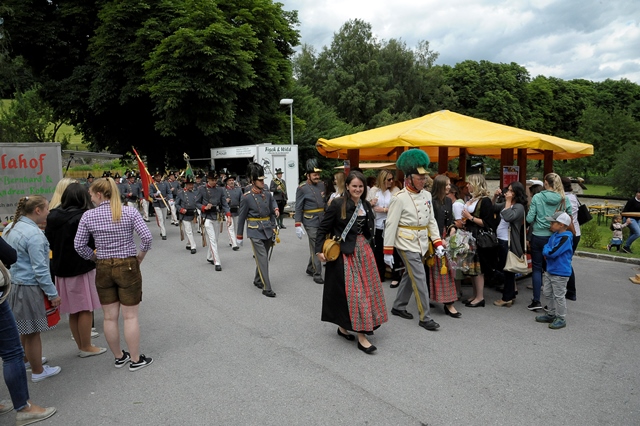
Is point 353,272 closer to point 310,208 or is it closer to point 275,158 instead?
point 310,208

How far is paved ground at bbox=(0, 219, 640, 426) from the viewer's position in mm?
3797

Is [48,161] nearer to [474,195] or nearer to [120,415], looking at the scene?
[120,415]

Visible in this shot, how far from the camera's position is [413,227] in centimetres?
561

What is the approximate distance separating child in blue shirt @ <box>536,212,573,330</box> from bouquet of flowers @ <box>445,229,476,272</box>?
0.94 m

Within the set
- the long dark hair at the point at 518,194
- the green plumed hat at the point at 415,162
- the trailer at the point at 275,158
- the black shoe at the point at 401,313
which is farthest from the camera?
the trailer at the point at 275,158

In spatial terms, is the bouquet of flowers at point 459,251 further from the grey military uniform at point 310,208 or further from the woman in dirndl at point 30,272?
the woman in dirndl at point 30,272

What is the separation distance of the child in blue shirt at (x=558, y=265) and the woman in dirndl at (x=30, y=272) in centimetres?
541

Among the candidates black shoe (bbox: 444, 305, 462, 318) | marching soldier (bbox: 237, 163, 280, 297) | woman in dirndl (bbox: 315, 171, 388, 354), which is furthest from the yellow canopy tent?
woman in dirndl (bbox: 315, 171, 388, 354)

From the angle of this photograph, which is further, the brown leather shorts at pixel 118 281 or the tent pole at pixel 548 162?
the tent pole at pixel 548 162

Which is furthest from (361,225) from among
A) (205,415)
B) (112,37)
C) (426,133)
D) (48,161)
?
(112,37)

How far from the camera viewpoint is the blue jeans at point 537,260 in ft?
20.2

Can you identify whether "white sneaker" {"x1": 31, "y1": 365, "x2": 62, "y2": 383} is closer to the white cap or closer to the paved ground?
the paved ground

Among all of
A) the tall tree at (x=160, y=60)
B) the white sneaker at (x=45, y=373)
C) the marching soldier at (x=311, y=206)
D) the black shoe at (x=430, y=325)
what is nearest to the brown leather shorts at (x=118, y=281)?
the white sneaker at (x=45, y=373)

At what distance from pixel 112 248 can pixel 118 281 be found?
315 mm
